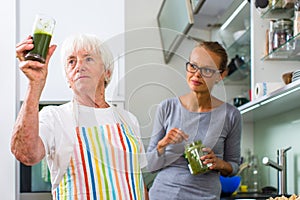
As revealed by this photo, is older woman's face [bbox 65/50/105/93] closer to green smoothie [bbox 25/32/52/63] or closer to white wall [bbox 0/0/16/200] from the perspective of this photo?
green smoothie [bbox 25/32/52/63]

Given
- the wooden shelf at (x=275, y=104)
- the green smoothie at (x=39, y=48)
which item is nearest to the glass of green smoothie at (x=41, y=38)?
the green smoothie at (x=39, y=48)

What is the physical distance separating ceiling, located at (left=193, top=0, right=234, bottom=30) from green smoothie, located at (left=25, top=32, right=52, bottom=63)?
132 centimetres

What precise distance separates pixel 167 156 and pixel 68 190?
471mm

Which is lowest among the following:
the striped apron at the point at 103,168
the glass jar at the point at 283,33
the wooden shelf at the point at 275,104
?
the striped apron at the point at 103,168

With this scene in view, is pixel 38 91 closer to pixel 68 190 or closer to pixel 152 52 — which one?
pixel 68 190

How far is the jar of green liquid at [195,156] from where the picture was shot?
5.76 ft

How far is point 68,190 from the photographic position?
135 cm

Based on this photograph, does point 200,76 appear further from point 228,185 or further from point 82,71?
point 228,185

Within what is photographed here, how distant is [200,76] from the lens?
67.9 inches

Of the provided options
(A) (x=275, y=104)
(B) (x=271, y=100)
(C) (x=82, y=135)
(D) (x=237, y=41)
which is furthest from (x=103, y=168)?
(D) (x=237, y=41)

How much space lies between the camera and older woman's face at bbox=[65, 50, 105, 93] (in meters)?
1.44

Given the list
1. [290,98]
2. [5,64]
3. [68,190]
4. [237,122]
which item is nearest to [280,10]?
[290,98]

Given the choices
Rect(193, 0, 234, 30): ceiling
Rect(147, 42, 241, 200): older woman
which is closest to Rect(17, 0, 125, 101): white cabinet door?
Rect(193, 0, 234, 30): ceiling

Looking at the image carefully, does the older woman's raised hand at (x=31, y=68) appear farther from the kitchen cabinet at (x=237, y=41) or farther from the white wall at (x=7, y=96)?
the kitchen cabinet at (x=237, y=41)
